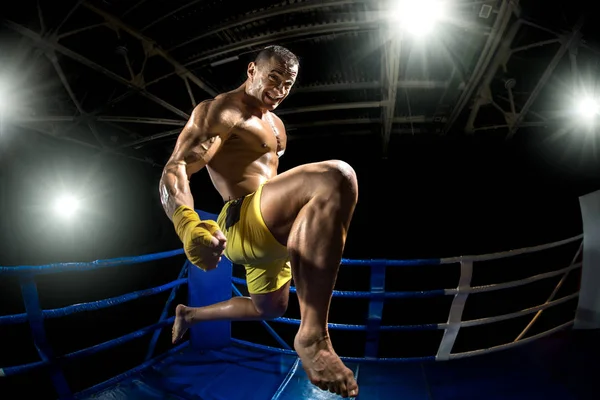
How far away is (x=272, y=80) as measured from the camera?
1.65 meters

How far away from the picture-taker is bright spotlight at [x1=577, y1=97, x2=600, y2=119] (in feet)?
13.6

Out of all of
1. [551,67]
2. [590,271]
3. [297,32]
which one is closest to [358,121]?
[297,32]

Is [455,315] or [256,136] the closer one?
[256,136]

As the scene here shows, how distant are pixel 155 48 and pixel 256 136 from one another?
13.5ft

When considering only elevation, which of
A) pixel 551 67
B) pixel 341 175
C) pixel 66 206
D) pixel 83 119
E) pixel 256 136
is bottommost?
pixel 341 175

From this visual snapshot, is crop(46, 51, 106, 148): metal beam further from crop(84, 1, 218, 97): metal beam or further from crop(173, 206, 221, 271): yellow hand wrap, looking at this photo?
crop(173, 206, 221, 271): yellow hand wrap

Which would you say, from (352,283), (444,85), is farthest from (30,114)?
(352,283)

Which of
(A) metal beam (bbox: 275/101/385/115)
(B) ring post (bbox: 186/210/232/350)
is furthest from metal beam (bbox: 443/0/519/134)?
(B) ring post (bbox: 186/210/232/350)

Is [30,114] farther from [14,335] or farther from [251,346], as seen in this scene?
[251,346]

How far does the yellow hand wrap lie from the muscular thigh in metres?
0.27

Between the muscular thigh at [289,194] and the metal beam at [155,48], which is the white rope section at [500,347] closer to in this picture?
the muscular thigh at [289,194]

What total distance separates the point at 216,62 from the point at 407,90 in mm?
3513

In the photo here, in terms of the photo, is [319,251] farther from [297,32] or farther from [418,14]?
[297,32]

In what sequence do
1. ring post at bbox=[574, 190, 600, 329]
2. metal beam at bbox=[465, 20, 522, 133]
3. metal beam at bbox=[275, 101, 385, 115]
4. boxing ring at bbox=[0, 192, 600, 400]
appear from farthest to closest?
metal beam at bbox=[275, 101, 385, 115]
metal beam at bbox=[465, 20, 522, 133]
ring post at bbox=[574, 190, 600, 329]
boxing ring at bbox=[0, 192, 600, 400]
